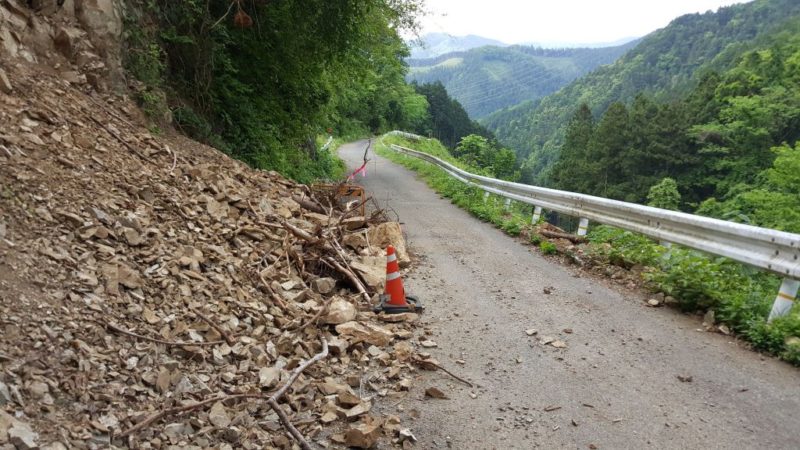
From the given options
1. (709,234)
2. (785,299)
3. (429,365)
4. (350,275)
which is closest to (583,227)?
(709,234)

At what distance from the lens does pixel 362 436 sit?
261 cm

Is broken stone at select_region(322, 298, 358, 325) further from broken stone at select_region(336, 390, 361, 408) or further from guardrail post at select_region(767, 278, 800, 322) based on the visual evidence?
guardrail post at select_region(767, 278, 800, 322)

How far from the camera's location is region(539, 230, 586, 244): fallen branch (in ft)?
25.0

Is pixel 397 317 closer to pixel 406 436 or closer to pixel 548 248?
pixel 406 436

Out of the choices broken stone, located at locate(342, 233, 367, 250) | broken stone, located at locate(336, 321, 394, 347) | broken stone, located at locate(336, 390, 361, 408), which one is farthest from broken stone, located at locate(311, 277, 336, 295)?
broken stone, located at locate(336, 390, 361, 408)

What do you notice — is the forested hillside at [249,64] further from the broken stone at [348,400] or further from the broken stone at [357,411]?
the broken stone at [357,411]

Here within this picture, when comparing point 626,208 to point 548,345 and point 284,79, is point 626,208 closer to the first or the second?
point 548,345

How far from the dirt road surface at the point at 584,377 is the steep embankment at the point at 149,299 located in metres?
0.47

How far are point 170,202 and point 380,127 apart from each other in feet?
149

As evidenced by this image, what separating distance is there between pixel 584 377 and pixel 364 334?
1802mm

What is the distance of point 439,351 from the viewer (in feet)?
12.8

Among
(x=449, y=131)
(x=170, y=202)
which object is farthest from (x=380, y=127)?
(x=170, y=202)

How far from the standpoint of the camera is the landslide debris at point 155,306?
2.31m

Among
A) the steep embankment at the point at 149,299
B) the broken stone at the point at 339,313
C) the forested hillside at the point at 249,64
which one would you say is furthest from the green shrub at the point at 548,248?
the forested hillside at the point at 249,64
